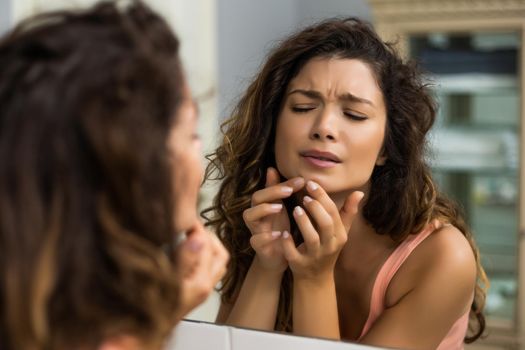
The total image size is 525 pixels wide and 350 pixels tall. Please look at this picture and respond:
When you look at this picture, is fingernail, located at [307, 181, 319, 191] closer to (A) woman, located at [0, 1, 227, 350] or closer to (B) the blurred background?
(B) the blurred background

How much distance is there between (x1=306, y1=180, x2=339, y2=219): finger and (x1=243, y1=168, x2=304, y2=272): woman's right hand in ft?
0.11

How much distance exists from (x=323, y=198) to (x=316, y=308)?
0.09m

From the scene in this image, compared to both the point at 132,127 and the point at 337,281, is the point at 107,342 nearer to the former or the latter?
the point at 132,127

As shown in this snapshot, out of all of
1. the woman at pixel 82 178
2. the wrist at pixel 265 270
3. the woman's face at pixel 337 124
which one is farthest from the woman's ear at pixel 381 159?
the woman at pixel 82 178

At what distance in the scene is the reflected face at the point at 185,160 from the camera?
1.02 feet

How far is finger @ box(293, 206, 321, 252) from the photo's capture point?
19.4 inches

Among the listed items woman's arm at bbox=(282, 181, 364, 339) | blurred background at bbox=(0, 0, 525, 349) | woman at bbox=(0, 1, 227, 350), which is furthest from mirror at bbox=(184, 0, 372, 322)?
woman at bbox=(0, 1, 227, 350)

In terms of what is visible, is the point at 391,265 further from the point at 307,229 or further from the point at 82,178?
the point at 82,178

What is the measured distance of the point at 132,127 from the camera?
0.27 metres

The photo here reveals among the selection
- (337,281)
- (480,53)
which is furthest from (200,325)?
(480,53)

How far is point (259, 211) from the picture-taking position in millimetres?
530

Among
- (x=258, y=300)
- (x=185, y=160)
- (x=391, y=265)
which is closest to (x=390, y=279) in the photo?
(x=391, y=265)

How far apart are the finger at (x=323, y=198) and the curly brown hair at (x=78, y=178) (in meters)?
0.22

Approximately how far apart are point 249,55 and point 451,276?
261 mm
